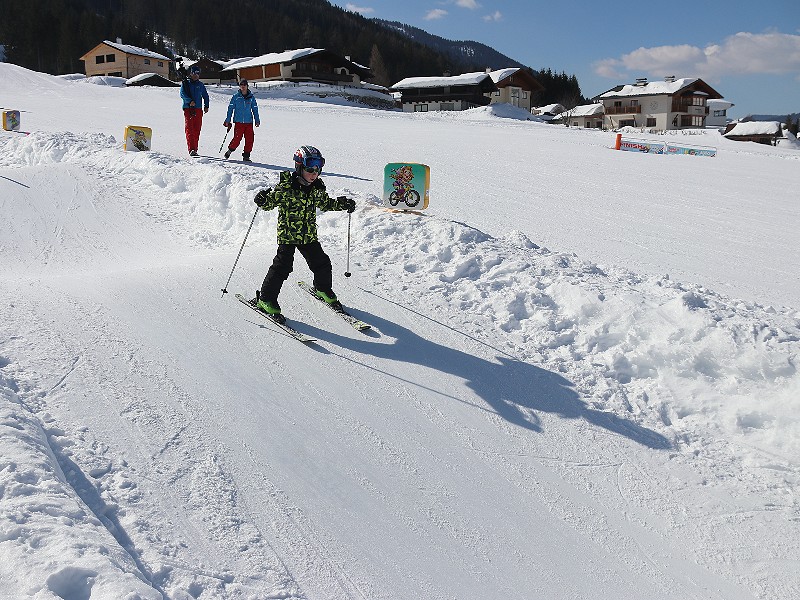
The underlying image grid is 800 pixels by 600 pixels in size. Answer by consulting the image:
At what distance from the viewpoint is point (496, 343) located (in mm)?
5461

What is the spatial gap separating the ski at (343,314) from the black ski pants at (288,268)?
0.20 meters

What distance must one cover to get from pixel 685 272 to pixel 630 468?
14.8ft

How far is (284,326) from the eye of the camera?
538 cm

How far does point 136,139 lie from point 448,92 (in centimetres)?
5065

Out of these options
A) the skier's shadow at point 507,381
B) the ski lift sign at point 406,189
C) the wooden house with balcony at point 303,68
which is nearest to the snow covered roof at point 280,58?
the wooden house with balcony at point 303,68

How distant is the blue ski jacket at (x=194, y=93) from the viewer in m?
12.0

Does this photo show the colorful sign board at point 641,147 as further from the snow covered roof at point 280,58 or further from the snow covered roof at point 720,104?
the snow covered roof at point 720,104

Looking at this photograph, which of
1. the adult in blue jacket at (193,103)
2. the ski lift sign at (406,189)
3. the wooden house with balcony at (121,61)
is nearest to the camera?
the ski lift sign at (406,189)

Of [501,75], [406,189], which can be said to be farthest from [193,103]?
[501,75]

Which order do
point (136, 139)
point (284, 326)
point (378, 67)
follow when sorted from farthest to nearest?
point (378, 67) → point (136, 139) → point (284, 326)

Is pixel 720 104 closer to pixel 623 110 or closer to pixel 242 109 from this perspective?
pixel 623 110

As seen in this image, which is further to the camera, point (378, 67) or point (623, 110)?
point (378, 67)

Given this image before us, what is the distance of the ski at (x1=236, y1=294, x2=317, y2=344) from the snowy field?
0.24 ft

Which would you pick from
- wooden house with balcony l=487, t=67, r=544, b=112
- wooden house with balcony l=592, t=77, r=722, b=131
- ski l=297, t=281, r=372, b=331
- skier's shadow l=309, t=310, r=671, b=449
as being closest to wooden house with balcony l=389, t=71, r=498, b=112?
wooden house with balcony l=487, t=67, r=544, b=112
